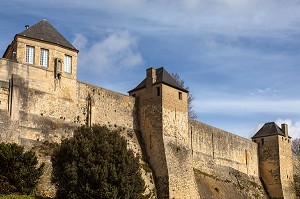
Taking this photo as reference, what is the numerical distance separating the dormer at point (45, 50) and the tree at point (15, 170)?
6.23 metres

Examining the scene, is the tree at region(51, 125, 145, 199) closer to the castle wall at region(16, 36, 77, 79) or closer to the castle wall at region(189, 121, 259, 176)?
the castle wall at region(16, 36, 77, 79)

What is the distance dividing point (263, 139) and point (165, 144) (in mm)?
18519

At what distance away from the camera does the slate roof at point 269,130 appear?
44.4 metres

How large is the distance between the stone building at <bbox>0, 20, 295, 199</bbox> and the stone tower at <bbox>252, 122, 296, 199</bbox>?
331 centimetres

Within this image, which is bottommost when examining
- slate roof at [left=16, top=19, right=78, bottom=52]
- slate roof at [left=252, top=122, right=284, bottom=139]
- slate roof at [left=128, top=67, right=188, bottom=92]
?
slate roof at [left=252, top=122, right=284, bottom=139]

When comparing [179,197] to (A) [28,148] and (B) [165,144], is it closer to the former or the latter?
(B) [165,144]

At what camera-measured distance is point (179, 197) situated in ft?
93.6

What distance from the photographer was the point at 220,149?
128 feet

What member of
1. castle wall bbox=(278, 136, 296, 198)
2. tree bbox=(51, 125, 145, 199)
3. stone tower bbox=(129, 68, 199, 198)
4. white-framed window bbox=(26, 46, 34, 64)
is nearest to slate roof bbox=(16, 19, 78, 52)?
white-framed window bbox=(26, 46, 34, 64)

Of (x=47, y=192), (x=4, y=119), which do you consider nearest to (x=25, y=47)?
(x=4, y=119)

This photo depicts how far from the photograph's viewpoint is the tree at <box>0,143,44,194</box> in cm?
2042

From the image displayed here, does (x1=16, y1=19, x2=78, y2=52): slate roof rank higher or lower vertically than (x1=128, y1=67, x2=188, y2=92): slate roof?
higher

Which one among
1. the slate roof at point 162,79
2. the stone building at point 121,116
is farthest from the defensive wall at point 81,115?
the slate roof at point 162,79

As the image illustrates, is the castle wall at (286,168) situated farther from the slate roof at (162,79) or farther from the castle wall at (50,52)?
the castle wall at (50,52)
